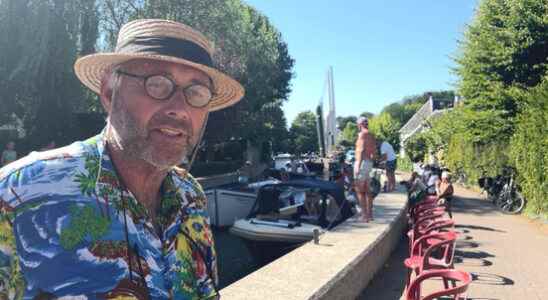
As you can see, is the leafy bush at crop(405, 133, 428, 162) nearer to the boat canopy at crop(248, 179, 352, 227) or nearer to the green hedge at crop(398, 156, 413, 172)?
the green hedge at crop(398, 156, 413, 172)

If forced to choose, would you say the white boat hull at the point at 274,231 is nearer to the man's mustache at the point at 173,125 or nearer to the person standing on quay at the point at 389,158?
the person standing on quay at the point at 389,158

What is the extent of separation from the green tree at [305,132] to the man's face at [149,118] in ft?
250

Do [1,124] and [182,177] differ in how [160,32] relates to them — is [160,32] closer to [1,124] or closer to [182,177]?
[182,177]

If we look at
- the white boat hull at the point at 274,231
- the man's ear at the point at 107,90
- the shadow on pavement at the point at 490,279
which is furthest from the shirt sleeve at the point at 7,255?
the white boat hull at the point at 274,231

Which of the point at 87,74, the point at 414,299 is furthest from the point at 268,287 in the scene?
the point at 87,74

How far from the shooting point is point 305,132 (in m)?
93.8

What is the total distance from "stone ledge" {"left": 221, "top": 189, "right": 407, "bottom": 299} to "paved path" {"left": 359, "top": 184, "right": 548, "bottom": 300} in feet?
0.95

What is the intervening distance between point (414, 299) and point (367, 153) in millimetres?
4506

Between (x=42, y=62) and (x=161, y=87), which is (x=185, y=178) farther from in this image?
(x=42, y=62)

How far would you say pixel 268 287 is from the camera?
4.21 m

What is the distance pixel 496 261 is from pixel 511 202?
7424 millimetres

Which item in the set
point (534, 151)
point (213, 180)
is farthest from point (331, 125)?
point (534, 151)

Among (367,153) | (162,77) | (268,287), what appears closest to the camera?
(162,77)

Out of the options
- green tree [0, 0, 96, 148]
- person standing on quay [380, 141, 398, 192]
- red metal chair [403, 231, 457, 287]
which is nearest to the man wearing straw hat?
red metal chair [403, 231, 457, 287]
